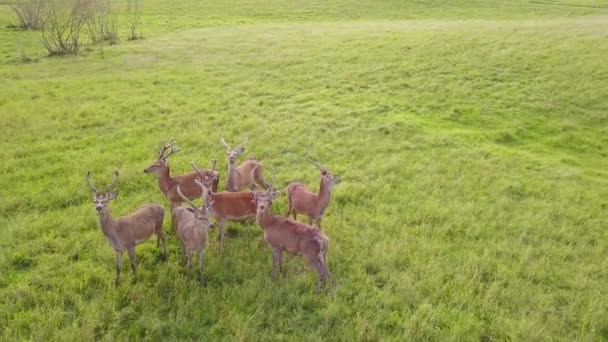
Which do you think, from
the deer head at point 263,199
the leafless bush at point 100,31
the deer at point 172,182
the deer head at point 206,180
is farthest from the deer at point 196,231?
the leafless bush at point 100,31

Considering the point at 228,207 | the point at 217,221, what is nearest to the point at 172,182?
the point at 217,221

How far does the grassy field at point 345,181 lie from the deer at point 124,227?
438 millimetres

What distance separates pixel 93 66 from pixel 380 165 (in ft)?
56.3

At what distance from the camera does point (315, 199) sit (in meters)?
9.65

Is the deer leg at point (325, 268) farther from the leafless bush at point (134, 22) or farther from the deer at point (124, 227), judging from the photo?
the leafless bush at point (134, 22)

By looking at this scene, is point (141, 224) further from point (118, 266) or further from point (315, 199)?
point (315, 199)

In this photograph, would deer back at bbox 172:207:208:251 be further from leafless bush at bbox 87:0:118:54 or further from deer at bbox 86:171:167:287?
leafless bush at bbox 87:0:118:54

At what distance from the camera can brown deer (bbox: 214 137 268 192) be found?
10.5m

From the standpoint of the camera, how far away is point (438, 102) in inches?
748

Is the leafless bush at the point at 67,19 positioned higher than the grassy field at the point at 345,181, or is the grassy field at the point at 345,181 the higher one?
the leafless bush at the point at 67,19

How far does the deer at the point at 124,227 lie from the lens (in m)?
7.70

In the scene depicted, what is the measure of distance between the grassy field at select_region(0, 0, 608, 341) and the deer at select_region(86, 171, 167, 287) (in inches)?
17.2

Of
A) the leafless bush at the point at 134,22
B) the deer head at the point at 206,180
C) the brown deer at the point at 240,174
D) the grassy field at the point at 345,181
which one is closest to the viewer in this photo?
the grassy field at the point at 345,181

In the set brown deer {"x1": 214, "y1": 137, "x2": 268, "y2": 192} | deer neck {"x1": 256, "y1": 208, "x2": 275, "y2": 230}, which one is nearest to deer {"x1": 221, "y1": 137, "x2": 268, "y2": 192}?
brown deer {"x1": 214, "y1": 137, "x2": 268, "y2": 192}
